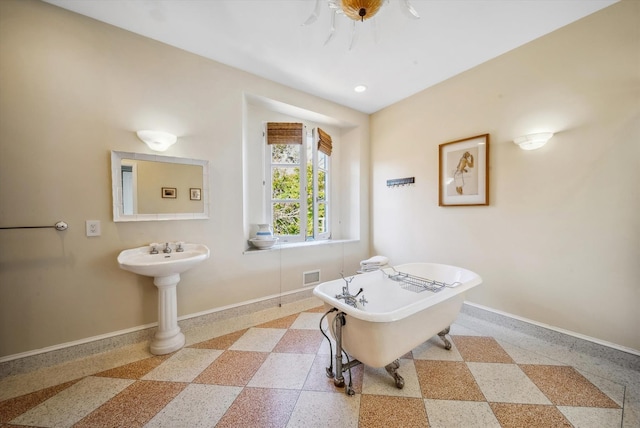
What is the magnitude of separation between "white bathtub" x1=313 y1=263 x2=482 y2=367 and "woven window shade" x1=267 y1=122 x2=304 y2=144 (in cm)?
199

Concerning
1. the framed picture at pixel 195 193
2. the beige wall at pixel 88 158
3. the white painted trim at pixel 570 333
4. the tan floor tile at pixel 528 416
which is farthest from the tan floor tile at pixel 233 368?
the white painted trim at pixel 570 333

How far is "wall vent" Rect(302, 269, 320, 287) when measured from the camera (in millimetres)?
2896

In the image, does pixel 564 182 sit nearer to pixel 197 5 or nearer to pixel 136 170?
pixel 197 5

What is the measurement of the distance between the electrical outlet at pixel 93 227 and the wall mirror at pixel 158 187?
0.38 feet

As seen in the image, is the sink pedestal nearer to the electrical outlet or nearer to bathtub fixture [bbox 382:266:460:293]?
the electrical outlet

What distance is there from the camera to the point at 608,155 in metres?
1.67

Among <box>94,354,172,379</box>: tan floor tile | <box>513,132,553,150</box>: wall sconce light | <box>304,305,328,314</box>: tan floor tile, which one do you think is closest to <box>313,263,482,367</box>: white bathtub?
<box>304,305,328,314</box>: tan floor tile

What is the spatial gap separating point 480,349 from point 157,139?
3160 millimetres

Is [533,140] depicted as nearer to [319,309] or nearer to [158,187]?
[319,309]

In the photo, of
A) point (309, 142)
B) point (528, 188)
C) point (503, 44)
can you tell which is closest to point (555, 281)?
point (528, 188)

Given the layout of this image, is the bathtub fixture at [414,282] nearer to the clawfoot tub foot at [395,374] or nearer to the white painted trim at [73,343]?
the clawfoot tub foot at [395,374]

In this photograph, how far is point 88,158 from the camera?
175cm

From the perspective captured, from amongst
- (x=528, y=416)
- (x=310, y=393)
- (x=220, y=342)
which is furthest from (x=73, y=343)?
(x=528, y=416)

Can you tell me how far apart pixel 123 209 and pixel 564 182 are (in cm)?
355
